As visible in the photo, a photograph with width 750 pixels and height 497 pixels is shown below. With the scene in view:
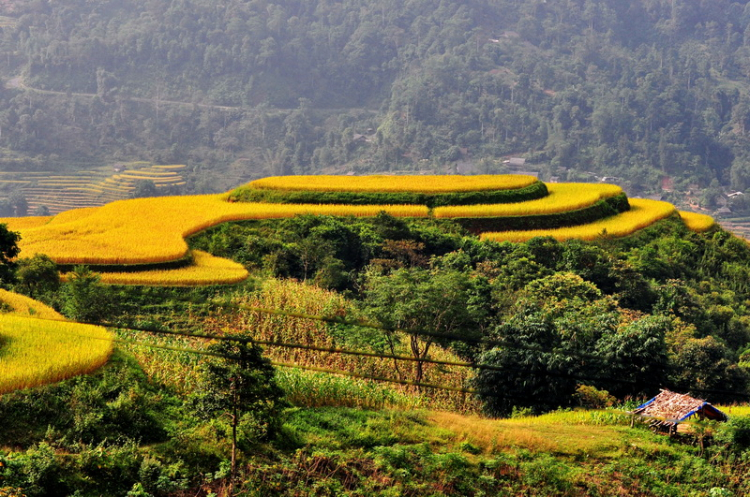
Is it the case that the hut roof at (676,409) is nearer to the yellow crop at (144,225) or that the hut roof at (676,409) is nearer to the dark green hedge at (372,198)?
the yellow crop at (144,225)

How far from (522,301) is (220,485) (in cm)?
982

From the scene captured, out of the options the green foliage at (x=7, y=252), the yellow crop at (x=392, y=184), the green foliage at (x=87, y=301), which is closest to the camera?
the green foliage at (x=87, y=301)

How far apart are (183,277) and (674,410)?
9.75 meters

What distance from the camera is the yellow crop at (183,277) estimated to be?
17.3 metres

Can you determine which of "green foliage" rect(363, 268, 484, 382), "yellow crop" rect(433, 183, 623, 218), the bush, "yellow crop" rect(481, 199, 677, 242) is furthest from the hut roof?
"yellow crop" rect(433, 183, 623, 218)

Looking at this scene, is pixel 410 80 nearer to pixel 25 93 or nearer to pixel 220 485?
pixel 25 93

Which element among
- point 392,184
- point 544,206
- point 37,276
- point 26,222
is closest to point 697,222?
point 544,206

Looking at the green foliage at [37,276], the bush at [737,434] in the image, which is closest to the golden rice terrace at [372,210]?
the green foliage at [37,276]

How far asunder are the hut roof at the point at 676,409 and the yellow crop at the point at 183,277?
8.59 m

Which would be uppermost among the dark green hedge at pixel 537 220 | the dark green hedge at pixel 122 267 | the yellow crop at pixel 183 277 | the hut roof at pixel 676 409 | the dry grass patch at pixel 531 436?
the dark green hedge at pixel 122 267

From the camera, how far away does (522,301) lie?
18297mm

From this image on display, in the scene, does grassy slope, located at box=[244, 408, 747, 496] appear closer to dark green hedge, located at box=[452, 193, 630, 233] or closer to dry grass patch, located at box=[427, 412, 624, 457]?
dry grass patch, located at box=[427, 412, 624, 457]

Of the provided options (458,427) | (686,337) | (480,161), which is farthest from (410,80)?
(458,427)

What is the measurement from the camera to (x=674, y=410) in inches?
480
